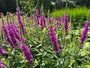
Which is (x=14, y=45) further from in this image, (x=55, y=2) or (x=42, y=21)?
(x=55, y=2)

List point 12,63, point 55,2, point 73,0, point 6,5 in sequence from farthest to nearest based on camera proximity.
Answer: point 6,5 < point 73,0 < point 55,2 < point 12,63

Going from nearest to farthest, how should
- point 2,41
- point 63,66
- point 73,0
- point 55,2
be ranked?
1. point 63,66
2. point 2,41
3. point 55,2
4. point 73,0

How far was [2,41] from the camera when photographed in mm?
2547

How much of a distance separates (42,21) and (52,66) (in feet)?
3.75

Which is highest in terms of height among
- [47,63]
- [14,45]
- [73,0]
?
[73,0]

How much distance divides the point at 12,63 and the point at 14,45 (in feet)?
1.18

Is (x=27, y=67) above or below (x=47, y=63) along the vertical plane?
below

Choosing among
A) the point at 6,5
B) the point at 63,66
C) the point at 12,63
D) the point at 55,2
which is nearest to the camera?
the point at 63,66

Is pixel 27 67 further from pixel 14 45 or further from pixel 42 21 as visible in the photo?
pixel 42 21

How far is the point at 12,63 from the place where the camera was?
2.10 m

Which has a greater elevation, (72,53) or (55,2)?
(55,2)

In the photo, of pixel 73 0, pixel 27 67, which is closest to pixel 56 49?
pixel 27 67

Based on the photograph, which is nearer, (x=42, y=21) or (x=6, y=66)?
(x=6, y=66)

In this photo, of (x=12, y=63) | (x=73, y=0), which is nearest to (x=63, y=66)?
(x=12, y=63)
